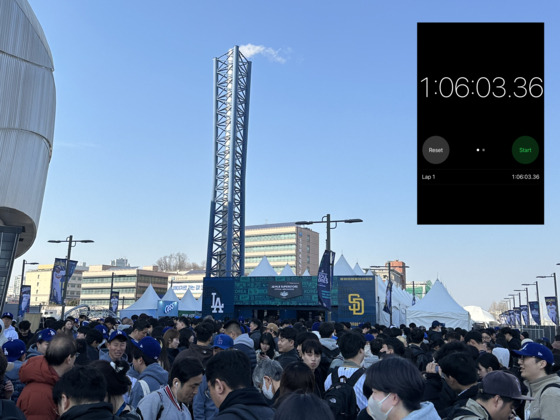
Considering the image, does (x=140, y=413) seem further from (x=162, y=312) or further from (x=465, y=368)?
(x=162, y=312)

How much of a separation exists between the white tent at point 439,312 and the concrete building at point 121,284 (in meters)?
117

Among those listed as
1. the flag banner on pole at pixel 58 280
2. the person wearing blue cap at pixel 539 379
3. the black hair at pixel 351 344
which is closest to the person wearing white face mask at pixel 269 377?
the black hair at pixel 351 344

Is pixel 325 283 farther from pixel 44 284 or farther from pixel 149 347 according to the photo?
pixel 44 284

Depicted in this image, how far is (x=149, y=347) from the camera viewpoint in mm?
5918

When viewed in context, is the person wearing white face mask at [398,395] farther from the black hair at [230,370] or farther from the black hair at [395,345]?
the black hair at [395,345]

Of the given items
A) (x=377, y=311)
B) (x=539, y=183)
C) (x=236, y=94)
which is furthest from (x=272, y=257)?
(x=539, y=183)

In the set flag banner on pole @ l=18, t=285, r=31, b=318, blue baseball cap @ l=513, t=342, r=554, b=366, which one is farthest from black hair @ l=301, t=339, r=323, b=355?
flag banner on pole @ l=18, t=285, r=31, b=318

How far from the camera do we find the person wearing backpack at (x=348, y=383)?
536 centimetres

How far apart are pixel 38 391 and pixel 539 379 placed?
4.96 metres

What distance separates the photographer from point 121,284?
143875mm

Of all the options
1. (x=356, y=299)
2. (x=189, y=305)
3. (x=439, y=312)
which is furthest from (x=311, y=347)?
(x=189, y=305)

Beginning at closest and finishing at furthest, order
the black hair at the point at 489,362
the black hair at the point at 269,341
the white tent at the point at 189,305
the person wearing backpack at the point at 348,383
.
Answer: the person wearing backpack at the point at 348,383 → the black hair at the point at 489,362 → the black hair at the point at 269,341 → the white tent at the point at 189,305

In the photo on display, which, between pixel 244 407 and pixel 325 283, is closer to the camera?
pixel 244 407

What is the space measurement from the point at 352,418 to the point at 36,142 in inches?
1330
